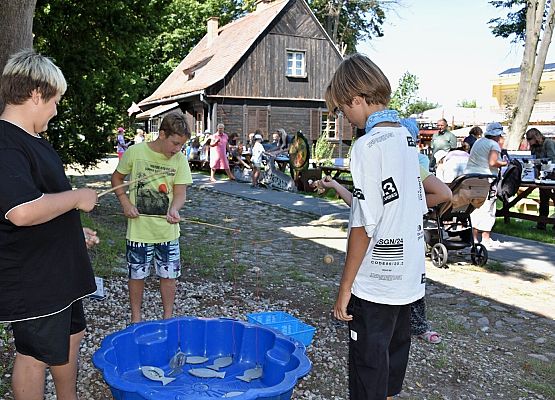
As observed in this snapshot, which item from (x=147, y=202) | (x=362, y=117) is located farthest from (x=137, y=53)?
(x=362, y=117)

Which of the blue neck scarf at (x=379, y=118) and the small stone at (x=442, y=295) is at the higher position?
the blue neck scarf at (x=379, y=118)

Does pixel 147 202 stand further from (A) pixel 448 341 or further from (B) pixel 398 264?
(A) pixel 448 341

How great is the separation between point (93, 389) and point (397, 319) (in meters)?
1.93

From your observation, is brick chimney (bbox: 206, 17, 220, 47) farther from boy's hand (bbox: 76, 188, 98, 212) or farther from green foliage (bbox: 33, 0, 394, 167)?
boy's hand (bbox: 76, 188, 98, 212)

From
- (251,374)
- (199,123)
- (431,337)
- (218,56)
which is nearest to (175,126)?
(251,374)

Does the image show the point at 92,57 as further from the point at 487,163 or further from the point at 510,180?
the point at 510,180

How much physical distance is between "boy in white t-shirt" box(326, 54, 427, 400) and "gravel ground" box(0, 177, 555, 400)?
3.66 feet

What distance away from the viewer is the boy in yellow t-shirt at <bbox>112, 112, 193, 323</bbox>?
403 centimetres

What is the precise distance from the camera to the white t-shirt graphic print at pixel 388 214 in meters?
2.45

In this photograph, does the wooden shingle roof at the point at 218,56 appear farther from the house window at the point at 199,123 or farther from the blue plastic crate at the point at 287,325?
the blue plastic crate at the point at 287,325

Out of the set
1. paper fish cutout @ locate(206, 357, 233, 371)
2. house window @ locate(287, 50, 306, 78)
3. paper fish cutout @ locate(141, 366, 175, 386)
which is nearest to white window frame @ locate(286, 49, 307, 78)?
house window @ locate(287, 50, 306, 78)

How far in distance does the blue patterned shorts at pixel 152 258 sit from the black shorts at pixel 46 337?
58.4 inches

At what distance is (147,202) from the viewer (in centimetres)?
408

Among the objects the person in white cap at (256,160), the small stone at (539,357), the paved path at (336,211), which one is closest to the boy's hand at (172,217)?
the small stone at (539,357)
